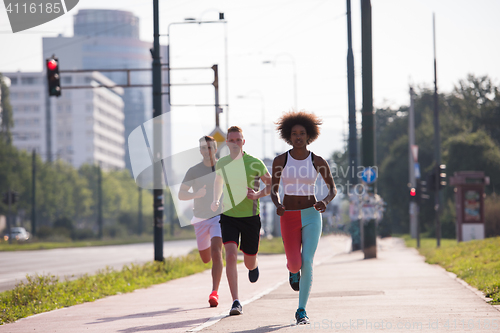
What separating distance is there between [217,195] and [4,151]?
2619 inches

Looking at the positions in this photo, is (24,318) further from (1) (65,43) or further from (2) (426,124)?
(1) (65,43)

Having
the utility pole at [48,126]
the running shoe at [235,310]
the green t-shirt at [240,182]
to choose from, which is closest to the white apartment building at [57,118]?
the utility pole at [48,126]

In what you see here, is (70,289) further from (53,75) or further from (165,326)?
(53,75)

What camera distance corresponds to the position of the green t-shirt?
827 centimetres

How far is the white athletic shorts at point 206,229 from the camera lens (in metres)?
9.31

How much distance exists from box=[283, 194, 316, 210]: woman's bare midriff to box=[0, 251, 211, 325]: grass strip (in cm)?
392

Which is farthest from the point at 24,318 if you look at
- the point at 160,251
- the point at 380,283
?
the point at 160,251

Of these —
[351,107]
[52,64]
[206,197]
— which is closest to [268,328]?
[206,197]

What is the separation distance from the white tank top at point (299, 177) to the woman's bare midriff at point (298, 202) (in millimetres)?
39

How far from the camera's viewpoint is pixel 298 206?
7266 millimetres

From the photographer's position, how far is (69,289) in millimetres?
11875

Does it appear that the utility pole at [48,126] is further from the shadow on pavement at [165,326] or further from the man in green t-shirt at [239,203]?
the shadow on pavement at [165,326]

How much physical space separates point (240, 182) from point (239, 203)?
242 mm

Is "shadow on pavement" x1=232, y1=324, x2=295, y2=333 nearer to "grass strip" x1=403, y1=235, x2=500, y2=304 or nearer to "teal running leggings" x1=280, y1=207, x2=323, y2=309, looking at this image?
"teal running leggings" x1=280, y1=207, x2=323, y2=309
